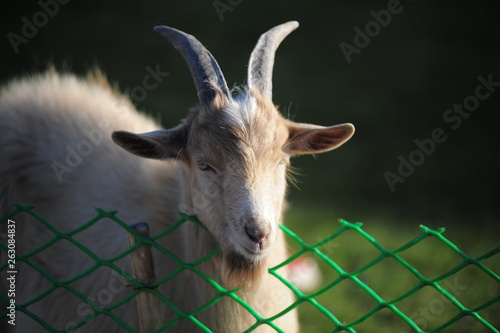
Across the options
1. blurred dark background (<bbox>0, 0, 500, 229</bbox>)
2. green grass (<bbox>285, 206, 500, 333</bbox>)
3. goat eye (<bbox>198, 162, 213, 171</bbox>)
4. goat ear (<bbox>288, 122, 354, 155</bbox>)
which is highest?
blurred dark background (<bbox>0, 0, 500, 229</bbox>)

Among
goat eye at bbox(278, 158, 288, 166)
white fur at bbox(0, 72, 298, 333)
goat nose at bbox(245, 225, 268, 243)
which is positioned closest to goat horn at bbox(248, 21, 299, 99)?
white fur at bbox(0, 72, 298, 333)

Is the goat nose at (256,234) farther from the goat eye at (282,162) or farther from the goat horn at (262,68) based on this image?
the goat horn at (262,68)

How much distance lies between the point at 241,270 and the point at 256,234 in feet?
1.07

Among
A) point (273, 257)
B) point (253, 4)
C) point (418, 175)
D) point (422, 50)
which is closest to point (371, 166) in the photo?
point (418, 175)

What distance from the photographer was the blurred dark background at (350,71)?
643 cm

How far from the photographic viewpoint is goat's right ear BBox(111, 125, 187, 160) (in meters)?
2.84

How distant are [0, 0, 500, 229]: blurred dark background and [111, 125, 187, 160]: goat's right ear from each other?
305 centimetres

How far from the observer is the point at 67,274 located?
3.64 metres

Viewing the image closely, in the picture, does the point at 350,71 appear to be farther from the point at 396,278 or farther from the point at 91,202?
the point at 91,202

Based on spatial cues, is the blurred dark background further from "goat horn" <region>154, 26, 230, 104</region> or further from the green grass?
"goat horn" <region>154, 26, 230, 104</region>

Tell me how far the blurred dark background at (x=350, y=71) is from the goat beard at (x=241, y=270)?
3.34m

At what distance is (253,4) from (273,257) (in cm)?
844

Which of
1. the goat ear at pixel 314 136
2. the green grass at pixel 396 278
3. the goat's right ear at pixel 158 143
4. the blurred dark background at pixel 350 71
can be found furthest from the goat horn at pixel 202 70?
the blurred dark background at pixel 350 71

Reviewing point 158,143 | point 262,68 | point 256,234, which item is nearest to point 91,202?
point 158,143
